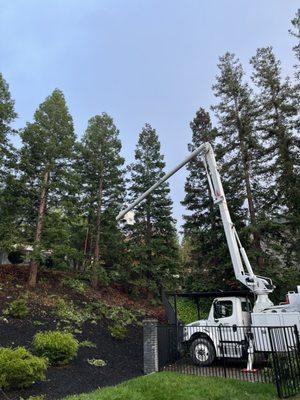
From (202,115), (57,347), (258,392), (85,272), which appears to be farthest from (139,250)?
(258,392)

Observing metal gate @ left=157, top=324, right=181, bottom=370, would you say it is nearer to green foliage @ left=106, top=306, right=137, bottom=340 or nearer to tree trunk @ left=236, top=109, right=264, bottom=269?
green foliage @ left=106, top=306, right=137, bottom=340

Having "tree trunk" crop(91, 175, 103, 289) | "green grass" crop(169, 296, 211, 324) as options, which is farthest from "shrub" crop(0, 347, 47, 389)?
"green grass" crop(169, 296, 211, 324)

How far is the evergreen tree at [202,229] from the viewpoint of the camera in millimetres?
19797

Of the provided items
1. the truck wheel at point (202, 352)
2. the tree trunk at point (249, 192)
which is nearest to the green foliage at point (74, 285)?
the truck wheel at point (202, 352)

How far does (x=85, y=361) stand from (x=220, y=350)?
424 cm

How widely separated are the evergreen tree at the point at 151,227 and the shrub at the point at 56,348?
11.8 meters

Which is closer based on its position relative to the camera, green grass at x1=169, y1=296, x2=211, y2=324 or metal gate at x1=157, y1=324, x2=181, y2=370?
metal gate at x1=157, y1=324, x2=181, y2=370

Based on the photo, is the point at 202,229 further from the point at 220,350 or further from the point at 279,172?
the point at 220,350

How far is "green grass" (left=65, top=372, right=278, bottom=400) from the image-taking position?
23.5 feet

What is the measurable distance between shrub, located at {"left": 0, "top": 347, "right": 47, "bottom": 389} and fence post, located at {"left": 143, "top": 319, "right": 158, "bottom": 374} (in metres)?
3.88

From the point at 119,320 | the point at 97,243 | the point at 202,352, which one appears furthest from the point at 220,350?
the point at 97,243

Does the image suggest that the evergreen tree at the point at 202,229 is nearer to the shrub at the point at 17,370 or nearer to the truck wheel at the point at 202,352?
the truck wheel at the point at 202,352

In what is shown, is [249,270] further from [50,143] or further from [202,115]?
[202,115]

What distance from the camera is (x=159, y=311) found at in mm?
20828
